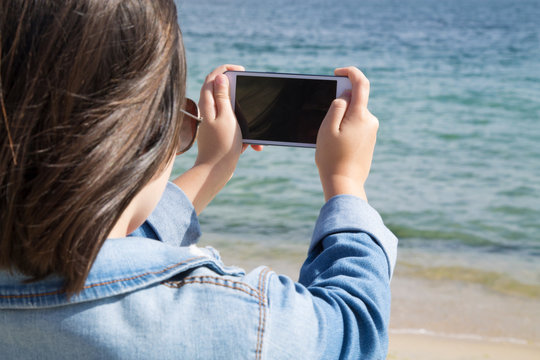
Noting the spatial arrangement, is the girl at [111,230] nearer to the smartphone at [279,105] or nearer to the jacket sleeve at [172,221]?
the jacket sleeve at [172,221]

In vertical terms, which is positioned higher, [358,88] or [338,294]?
[358,88]

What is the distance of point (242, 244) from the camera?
422 centimetres

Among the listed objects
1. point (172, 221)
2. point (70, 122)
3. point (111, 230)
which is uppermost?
point (70, 122)

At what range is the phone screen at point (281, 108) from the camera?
119 centimetres

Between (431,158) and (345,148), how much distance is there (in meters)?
5.41

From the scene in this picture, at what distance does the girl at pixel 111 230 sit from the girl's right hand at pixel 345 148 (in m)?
0.21

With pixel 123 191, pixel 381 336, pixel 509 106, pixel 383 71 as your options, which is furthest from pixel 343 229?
pixel 383 71

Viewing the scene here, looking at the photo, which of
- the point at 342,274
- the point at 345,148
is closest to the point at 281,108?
the point at 345,148

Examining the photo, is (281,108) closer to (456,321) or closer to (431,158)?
(456,321)

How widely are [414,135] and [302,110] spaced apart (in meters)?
6.02

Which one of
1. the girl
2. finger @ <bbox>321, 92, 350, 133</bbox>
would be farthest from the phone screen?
the girl

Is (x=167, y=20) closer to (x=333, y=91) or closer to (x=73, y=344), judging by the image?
(x=73, y=344)

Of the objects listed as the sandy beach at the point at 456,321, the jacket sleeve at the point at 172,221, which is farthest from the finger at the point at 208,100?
the sandy beach at the point at 456,321

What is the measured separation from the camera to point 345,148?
39.1 inches
